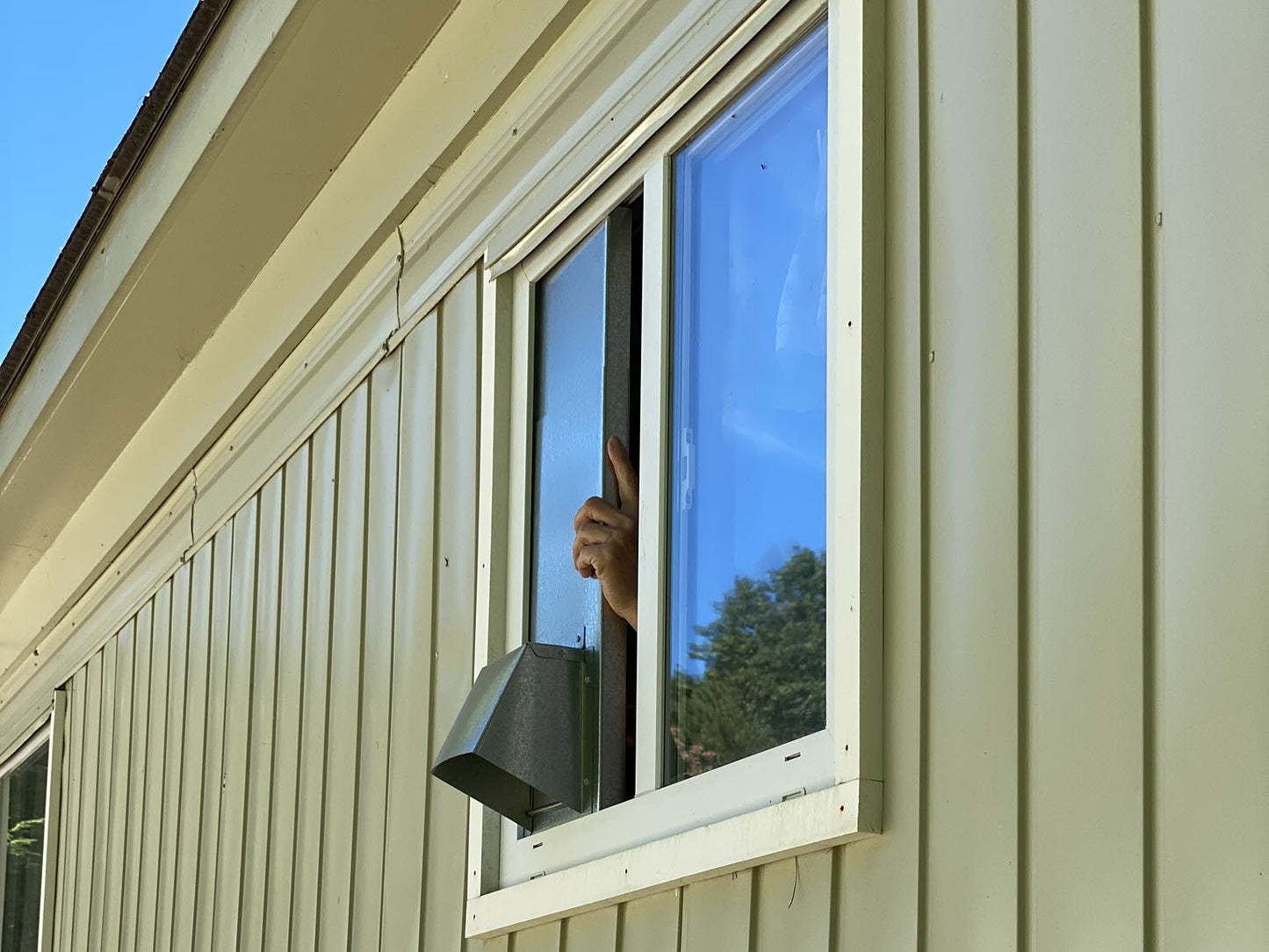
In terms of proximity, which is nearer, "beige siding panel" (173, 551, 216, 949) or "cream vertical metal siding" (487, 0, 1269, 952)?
"cream vertical metal siding" (487, 0, 1269, 952)

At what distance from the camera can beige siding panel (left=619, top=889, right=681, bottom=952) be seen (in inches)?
107

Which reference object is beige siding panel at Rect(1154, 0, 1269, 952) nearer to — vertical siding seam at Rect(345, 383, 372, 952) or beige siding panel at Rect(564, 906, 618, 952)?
beige siding panel at Rect(564, 906, 618, 952)

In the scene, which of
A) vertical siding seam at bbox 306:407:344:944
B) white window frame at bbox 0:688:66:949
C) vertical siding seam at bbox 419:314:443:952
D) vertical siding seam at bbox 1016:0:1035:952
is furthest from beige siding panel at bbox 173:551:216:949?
vertical siding seam at bbox 1016:0:1035:952

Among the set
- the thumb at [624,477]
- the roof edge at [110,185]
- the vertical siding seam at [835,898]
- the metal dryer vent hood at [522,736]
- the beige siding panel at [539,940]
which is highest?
the roof edge at [110,185]

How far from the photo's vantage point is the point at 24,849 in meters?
7.95

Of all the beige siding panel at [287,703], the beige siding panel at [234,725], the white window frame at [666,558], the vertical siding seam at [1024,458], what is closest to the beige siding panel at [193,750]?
the beige siding panel at [234,725]

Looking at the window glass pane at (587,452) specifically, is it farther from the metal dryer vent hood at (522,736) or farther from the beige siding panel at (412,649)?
the beige siding panel at (412,649)

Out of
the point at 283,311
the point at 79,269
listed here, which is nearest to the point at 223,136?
the point at 283,311

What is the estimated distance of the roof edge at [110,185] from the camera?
4.25 metres

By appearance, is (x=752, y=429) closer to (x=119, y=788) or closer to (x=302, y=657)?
(x=302, y=657)

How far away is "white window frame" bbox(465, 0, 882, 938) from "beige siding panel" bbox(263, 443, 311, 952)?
1.16 metres

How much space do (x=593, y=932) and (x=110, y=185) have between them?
8.84 ft

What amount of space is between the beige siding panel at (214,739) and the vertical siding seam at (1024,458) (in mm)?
3425

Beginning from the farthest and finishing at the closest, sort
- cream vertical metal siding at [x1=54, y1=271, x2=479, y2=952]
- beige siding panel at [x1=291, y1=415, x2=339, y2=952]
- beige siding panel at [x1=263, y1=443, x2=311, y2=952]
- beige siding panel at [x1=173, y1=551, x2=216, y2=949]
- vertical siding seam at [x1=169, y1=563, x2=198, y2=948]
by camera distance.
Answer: vertical siding seam at [x1=169, y1=563, x2=198, y2=948]
beige siding panel at [x1=173, y1=551, x2=216, y2=949]
beige siding panel at [x1=263, y1=443, x2=311, y2=952]
beige siding panel at [x1=291, y1=415, x2=339, y2=952]
cream vertical metal siding at [x1=54, y1=271, x2=479, y2=952]
